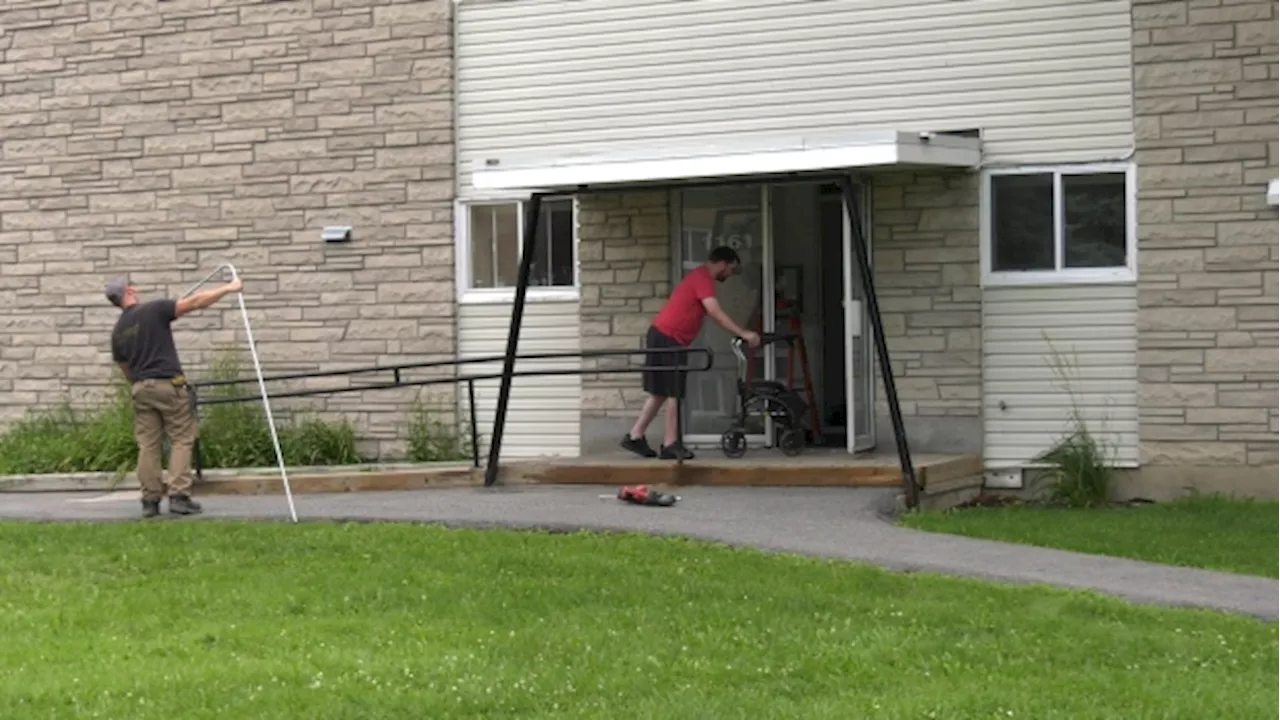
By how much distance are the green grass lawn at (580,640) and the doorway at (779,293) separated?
4937 millimetres

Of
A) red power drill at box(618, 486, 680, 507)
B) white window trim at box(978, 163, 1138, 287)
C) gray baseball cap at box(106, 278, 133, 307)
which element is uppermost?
white window trim at box(978, 163, 1138, 287)

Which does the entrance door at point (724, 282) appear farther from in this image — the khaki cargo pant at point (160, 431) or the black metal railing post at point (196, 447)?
the khaki cargo pant at point (160, 431)

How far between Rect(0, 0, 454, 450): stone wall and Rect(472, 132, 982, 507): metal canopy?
86.3 inches

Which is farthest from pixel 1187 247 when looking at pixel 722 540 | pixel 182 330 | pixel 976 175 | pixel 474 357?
pixel 182 330

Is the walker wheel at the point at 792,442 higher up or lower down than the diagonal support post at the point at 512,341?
lower down

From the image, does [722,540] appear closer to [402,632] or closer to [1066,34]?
[402,632]

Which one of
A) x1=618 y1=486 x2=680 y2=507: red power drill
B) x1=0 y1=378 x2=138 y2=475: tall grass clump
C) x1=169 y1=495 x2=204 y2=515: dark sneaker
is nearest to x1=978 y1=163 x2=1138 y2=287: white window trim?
x1=618 y1=486 x2=680 y2=507: red power drill

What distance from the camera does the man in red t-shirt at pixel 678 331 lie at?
1491 cm

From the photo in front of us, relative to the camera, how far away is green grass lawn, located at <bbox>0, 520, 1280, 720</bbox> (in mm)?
7602

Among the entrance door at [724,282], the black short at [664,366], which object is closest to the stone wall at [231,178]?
the entrance door at [724,282]

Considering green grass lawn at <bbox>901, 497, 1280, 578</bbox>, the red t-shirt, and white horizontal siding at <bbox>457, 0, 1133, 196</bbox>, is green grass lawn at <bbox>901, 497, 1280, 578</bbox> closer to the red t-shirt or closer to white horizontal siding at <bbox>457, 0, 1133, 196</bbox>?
the red t-shirt

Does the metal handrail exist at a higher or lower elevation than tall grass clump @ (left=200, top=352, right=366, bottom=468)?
higher

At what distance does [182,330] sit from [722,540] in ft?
28.3

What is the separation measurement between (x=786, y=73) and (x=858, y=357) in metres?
2.61
